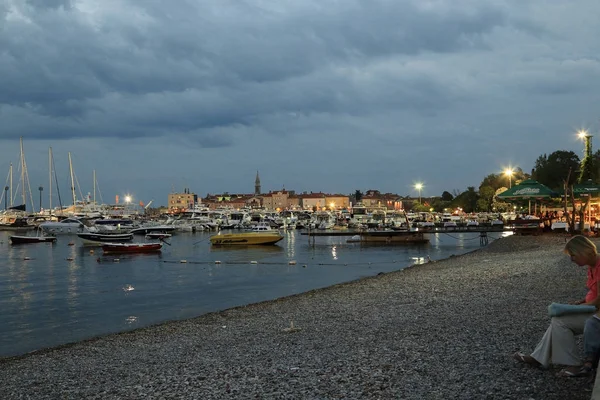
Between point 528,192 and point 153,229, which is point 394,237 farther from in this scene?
point 153,229

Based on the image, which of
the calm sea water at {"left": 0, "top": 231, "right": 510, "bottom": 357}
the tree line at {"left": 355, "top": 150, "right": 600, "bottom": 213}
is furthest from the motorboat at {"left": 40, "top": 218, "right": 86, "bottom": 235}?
the tree line at {"left": 355, "top": 150, "right": 600, "bottom": 213}

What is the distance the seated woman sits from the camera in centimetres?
587

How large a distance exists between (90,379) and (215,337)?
377cm

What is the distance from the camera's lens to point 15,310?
20.6 metres

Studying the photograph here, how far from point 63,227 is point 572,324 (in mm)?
98240

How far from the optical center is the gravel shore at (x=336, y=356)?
6.61m

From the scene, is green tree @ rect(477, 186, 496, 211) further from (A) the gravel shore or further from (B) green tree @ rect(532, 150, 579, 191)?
(A) the gravel shore

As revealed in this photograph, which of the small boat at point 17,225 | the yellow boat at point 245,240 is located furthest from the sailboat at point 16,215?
the yellow boat at point 245,240

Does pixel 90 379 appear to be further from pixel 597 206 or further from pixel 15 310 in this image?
pixel 597 206

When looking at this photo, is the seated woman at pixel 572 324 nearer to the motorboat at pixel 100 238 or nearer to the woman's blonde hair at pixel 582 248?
the woman's blonde hair at pixel 582 248

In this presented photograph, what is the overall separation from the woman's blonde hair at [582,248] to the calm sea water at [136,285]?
45.4ft

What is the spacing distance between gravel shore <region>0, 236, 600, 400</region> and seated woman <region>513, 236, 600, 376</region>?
0.23 meters

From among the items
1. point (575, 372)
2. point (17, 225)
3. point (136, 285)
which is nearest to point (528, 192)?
point (136, 285)

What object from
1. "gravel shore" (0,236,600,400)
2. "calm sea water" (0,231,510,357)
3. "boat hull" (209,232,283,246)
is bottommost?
"calm sea water" (0,231,510,357)
